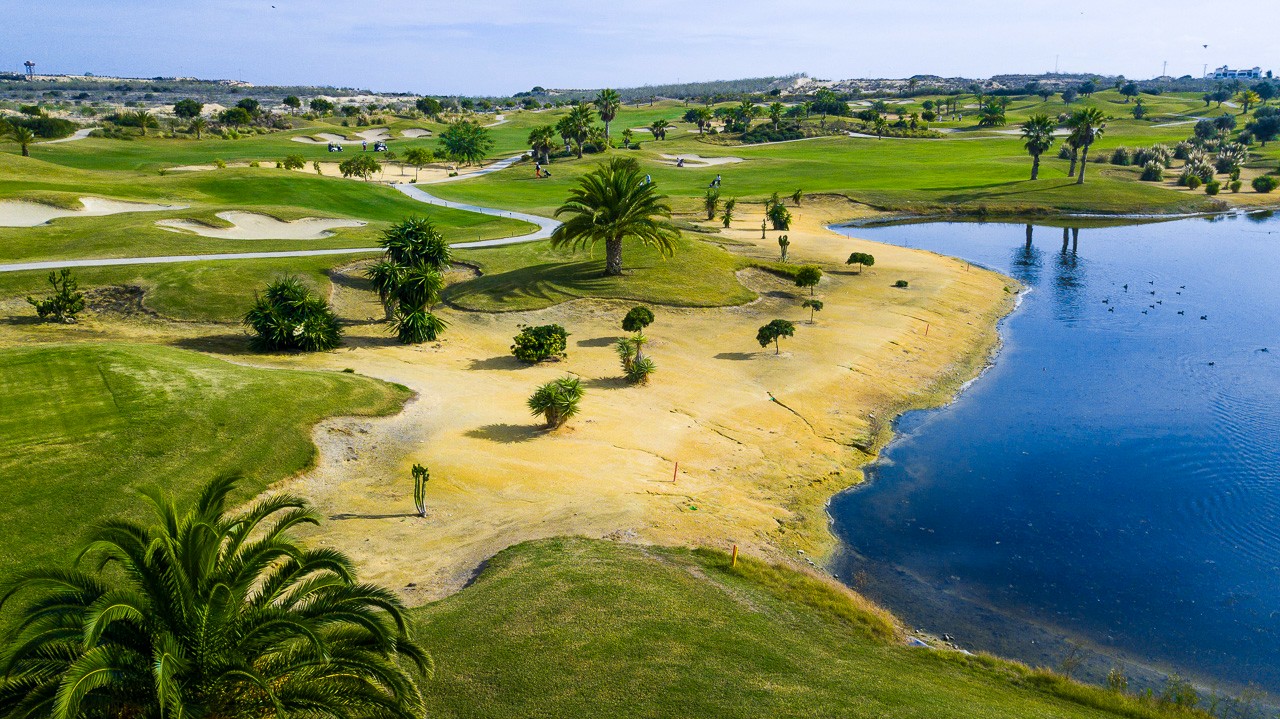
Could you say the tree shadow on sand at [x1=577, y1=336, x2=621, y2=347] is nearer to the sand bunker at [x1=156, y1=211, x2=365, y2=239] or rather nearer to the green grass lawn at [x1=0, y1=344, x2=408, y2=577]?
the green grass lawn at [x1=0, y1=344, x2=408, y2=577]

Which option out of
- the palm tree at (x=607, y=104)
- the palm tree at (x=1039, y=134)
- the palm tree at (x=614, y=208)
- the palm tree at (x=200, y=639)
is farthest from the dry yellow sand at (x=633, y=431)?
the palm tree at (x=607, y=104)

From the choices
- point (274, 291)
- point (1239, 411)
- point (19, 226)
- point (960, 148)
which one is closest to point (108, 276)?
point (274, 291)

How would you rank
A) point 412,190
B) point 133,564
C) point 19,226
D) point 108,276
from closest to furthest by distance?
point 133,564
point 108,276
point 19,226
point 412,190

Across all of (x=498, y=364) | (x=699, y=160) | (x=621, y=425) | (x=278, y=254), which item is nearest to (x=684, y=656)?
(x=621, y=425)

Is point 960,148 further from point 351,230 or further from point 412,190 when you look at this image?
point 351,230

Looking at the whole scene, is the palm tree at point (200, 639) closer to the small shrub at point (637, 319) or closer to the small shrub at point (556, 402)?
the small shrub at point (556, 402)

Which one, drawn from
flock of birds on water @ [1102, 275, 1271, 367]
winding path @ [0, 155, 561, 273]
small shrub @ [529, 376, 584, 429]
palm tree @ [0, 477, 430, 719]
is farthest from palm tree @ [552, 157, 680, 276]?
palm tree @ [0, 477, 430, 719]
